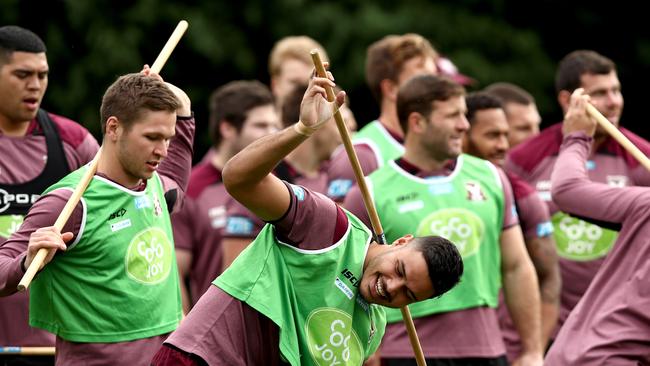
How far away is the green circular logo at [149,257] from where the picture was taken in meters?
6.86

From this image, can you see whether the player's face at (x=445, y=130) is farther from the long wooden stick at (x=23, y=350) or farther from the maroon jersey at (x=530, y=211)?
the long wooden stick at (x=23, y=350)

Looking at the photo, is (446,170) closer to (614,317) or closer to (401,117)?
(401,117)

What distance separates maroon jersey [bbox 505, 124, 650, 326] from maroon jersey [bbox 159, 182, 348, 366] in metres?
3.77

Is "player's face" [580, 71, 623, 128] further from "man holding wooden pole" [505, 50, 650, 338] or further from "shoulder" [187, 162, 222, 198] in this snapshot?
"shoulder" [187, 162, 222, 198]

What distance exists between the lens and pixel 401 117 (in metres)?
8.88

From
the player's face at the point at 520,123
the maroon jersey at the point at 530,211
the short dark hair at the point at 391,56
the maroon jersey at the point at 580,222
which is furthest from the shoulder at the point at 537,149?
the player's face at the point at 520,123

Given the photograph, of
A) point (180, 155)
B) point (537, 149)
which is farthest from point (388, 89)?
point (180, 155)

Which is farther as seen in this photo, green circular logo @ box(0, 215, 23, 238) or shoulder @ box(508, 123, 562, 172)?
shoulder @ box(508, 123, 562, 172)

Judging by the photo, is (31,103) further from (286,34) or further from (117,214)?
(286,34)

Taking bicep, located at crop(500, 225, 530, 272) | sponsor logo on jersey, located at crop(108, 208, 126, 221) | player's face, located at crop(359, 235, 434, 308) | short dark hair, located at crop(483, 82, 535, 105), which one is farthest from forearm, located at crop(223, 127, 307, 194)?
short dark hair, located at crop(483, 82, 535, 105)

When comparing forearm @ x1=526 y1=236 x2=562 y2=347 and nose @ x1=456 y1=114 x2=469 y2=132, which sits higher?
nose @ x1=456 y1=114 x2=469 y2=132

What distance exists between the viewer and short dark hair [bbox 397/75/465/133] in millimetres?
8703

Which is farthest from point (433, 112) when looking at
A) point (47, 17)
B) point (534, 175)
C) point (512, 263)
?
point (47, 17)

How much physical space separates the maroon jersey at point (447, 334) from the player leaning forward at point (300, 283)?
1.83m
